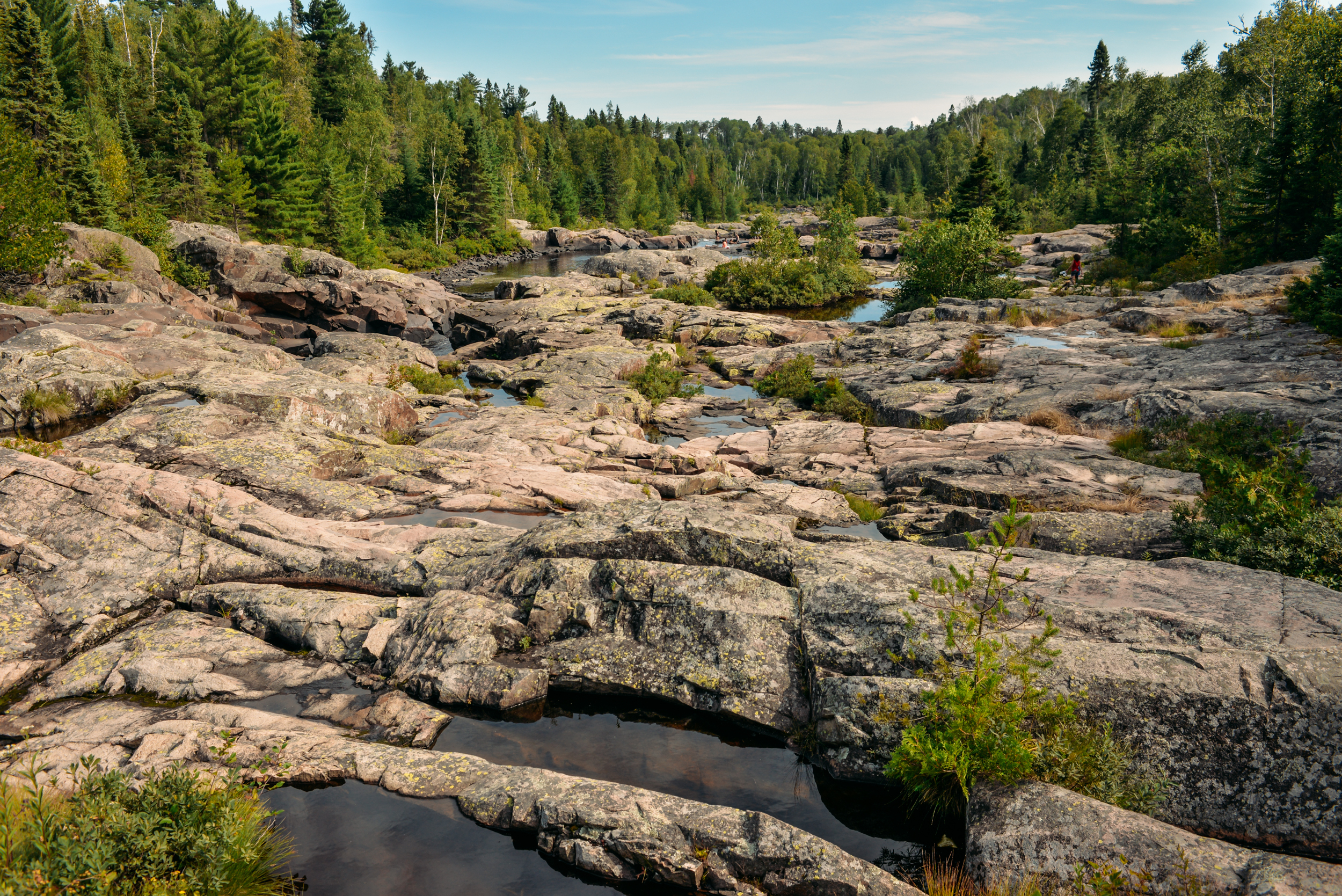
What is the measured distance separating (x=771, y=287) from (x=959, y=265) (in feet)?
51.7

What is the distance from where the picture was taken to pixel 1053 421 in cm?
2239

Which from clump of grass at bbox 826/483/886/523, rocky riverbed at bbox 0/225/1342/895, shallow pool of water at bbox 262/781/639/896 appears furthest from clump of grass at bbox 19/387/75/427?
clump of grass at bbox 826/483/886/523

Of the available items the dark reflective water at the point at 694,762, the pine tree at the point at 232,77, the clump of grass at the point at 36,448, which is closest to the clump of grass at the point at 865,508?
the dark reflective water at the point at 694,762

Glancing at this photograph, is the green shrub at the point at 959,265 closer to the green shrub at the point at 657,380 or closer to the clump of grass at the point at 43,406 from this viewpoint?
the green shrub at the point at 657,380

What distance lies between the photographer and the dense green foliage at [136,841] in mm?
5539

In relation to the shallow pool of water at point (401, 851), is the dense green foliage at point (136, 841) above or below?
above

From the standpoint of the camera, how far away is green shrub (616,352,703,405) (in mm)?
32531

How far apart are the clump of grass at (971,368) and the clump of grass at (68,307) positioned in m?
40.2

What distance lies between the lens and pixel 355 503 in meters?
15.7

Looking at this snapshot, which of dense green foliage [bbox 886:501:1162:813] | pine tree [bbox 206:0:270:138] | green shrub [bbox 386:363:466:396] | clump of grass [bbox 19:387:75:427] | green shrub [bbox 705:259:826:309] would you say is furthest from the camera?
pine tree [bbox 206:0:270:138]

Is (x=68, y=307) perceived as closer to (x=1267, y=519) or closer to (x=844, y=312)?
(x=1267, y=519)

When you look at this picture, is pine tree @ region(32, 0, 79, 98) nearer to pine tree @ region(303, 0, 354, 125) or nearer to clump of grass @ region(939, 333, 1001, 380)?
pine tree @ region(303, 0, 354, 125)

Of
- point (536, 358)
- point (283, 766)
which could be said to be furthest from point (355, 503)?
point (536, 358)

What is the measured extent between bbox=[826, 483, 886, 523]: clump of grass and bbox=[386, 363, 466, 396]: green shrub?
1991cm
